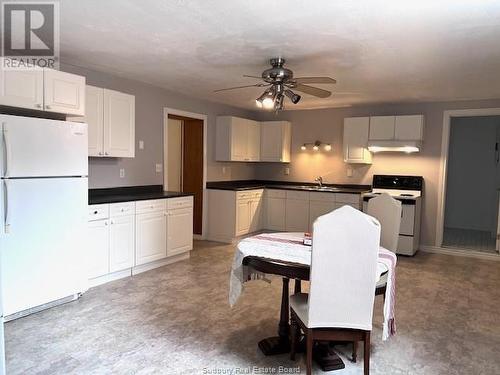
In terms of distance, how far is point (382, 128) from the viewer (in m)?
5.92

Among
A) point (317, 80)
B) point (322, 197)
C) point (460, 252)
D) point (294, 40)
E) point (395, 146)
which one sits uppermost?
point (294, 40)

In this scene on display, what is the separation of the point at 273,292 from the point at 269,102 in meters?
1.87

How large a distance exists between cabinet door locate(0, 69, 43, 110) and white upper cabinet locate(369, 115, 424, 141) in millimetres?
4598

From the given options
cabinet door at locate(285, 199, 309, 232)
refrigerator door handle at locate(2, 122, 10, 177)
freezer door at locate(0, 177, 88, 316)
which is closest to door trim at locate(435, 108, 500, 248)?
cabinet door at locate(285, 199, 309, 232)

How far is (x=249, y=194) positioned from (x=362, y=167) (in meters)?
1.95

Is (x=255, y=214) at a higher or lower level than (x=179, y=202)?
lower

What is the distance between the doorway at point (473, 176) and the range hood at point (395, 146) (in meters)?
2.05

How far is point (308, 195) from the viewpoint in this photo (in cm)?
629

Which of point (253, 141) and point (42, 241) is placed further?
point (253, 141)

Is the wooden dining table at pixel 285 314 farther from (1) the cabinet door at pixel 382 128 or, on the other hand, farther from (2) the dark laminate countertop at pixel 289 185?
(1) the cabinet door at pixel 382 128

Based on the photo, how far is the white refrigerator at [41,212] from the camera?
118 inches

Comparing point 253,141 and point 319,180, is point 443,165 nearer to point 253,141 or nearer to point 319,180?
point 319,180

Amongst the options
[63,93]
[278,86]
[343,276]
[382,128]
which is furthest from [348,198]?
[63,93]

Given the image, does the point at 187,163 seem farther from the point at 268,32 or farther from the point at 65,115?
the point at 268,32
